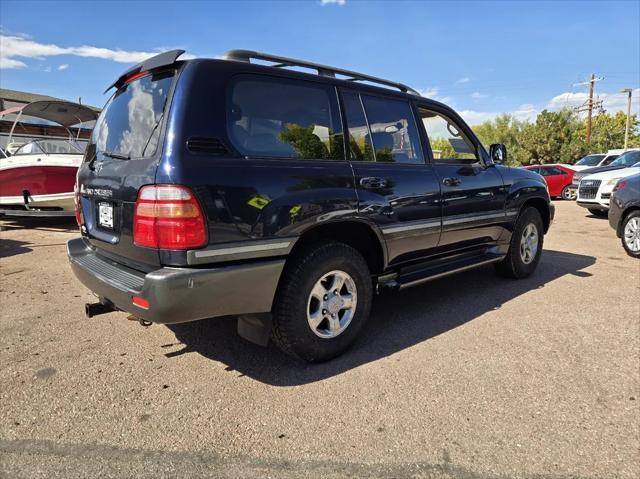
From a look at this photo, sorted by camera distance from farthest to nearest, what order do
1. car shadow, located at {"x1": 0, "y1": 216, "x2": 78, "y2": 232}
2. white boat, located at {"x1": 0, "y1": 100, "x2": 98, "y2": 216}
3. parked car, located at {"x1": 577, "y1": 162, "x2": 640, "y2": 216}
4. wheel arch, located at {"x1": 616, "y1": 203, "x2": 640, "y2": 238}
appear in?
1. parked car, located at {"x1": 577, "y1": 162, "x2": 640, "y2": 216}
2. car shadow, located at {"x1": 0, "y1": 216, "x2": 78, "y2": 232}
3. white boat, located at {"x1": 0, "y1": 100, "x2": 98, "y2": 216}
4. wheel arch, located at {"x1": 616, "y1": 203, "x2": 640, "y2": 238}

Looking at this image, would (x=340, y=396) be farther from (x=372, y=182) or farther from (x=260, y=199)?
(x=372, y=182)

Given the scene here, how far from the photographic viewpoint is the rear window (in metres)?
2.63

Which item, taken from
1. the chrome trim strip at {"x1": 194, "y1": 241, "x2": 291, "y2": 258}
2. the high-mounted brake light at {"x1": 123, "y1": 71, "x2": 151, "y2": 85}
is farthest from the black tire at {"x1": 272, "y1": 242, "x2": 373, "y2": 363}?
the high-mounted brake light at {"x1": 123, "y1": 71, "x2": 151, "y2": 85}

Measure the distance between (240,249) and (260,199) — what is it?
0.32 m

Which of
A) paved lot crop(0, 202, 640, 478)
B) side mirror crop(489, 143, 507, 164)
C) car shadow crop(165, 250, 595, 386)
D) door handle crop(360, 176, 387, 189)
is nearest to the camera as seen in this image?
paved lot crop(0, 202, 640, 478)

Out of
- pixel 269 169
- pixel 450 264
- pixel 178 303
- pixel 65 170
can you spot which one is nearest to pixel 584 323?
pixel 450 264

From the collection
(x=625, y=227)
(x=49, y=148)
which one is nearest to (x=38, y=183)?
(x=49, y=148)

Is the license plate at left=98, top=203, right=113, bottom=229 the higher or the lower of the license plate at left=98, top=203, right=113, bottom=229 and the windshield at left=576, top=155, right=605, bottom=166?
the lower

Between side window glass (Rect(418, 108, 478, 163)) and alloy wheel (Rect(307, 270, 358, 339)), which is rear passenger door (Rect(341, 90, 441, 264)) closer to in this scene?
side window glass (Rect(418, 108, 478, 163))

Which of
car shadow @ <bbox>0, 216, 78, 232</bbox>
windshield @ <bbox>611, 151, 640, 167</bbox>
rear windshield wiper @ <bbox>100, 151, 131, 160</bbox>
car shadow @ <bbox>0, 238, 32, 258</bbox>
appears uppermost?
windshield @ <bbox>611, 151, 640, 167</bbox>

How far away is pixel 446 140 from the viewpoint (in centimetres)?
457

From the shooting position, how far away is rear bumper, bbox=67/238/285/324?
7.75 ft

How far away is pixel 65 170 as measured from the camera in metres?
8.45

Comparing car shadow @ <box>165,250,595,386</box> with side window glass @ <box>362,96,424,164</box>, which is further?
side window glass @ <box>362,96,424,164</box>
